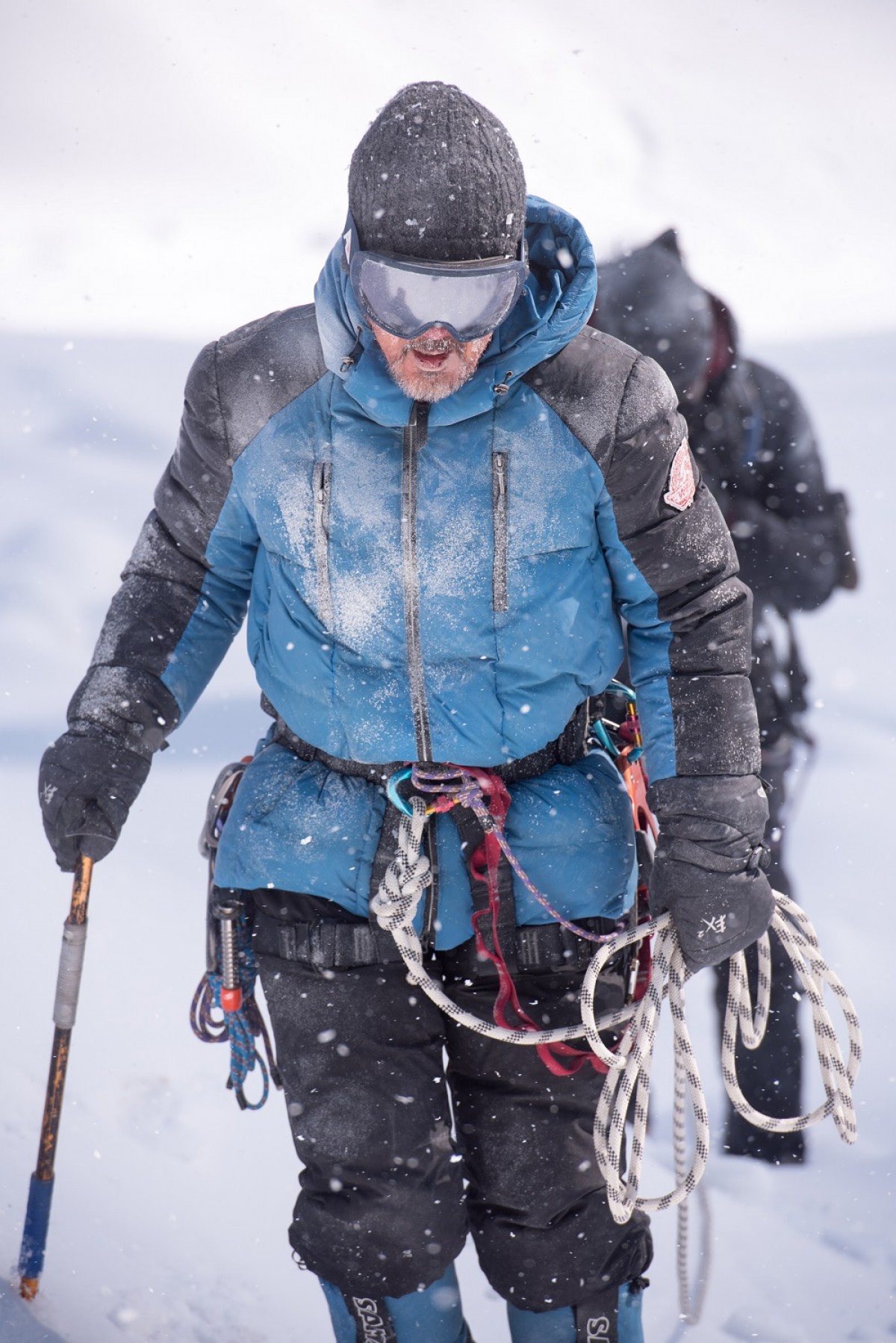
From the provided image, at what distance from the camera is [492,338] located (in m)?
1.90

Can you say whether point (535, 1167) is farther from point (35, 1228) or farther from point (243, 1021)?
point (35, 1228)

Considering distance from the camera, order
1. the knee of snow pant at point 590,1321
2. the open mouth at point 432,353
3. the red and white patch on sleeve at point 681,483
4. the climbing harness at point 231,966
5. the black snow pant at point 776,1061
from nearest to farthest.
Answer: the open mouth at point 432,353
the red and white patch on sleeve at point 681,483
the knee of snow pant at point 590,1321
the climbing harness at point 231,966
the black snow pant at point 776,1061

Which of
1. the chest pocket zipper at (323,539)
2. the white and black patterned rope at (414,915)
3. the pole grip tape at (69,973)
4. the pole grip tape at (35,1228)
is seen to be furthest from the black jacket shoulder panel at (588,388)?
the pole grip tape at (35,1228)

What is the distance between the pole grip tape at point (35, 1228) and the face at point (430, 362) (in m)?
1.66

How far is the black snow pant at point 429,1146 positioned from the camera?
1.99m

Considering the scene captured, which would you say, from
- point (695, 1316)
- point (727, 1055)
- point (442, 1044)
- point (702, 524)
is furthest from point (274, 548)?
point (695, 1316)

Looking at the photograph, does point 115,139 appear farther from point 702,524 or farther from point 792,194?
point 702,524

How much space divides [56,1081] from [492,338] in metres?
1.57

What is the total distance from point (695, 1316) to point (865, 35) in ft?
19.4

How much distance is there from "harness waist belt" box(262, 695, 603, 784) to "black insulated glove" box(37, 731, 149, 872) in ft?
0.84

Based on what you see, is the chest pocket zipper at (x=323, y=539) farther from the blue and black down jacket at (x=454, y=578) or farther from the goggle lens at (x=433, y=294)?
the goggle lens at (x=433, y=294)

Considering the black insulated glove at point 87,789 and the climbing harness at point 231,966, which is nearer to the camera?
the black insulated glove at point 87,789

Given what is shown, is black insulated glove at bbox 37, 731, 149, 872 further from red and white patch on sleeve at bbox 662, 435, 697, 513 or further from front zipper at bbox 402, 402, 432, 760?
red and white patch on sleeve at bbox 662, 435, 697, 513

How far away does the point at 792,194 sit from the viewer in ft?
21.6
